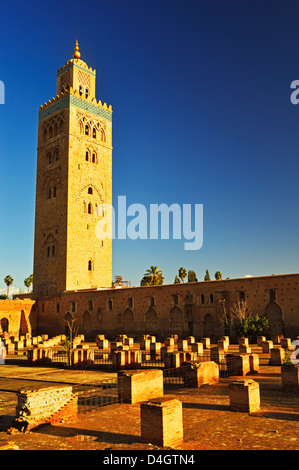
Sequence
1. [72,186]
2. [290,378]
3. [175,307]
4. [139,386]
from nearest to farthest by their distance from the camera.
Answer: [139,386] → [290,378] → [175,307] → [72,186]

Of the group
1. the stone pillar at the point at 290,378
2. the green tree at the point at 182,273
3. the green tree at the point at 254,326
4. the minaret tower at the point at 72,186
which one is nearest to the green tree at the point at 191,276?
the green tree at the point at 182,273

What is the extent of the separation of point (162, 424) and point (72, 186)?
33742mm

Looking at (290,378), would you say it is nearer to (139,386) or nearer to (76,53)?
(139,386)

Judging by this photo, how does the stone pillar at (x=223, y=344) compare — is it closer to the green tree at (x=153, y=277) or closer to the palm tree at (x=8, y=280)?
the green tree at (x=153, y=277)

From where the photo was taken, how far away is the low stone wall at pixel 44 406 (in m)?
7.36

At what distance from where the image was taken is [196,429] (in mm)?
6785

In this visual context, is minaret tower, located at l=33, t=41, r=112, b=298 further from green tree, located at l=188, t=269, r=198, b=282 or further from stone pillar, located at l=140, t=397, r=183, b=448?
stone pillar, located at l=140, t=397, r=183, b=448

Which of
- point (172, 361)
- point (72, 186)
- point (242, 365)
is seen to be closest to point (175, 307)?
point (172, 361)

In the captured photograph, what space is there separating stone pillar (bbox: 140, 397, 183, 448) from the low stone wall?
94.8 inches

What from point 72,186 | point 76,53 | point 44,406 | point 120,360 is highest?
point 76,53

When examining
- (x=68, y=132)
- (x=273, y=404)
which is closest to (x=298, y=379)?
(x=273, y=404)

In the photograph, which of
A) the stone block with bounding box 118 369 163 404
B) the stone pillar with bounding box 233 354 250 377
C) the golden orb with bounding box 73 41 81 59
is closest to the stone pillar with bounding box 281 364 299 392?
the stone pillar with bounding box 233 354 250 377

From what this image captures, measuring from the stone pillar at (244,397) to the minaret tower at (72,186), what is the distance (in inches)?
1150
